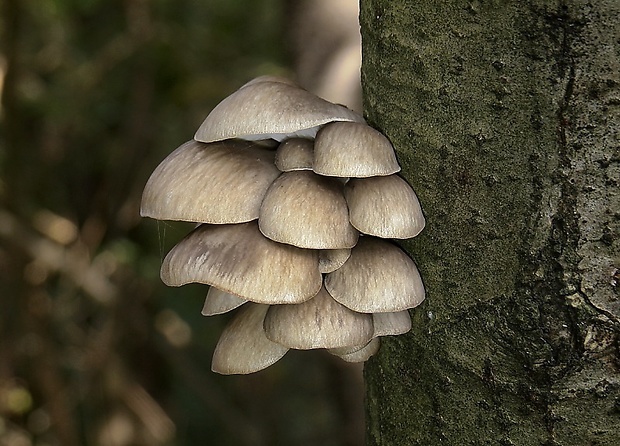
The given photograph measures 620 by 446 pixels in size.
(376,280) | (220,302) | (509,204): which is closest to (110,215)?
(220,302)

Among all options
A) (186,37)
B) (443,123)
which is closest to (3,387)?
(186,37)

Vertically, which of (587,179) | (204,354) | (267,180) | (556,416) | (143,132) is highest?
(587,179)

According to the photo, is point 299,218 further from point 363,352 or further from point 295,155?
point 363,352

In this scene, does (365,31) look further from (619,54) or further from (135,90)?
(135,90)

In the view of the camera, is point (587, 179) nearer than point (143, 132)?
Yes

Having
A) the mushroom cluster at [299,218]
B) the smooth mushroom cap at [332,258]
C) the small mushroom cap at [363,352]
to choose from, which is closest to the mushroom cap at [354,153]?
the mushroom cluster at [299,218]

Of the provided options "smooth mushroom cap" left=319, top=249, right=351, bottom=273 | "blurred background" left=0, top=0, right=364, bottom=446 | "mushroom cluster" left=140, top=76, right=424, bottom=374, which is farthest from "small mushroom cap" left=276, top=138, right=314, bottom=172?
"blurred background" left=0, top=0, right=364, bottom=446
